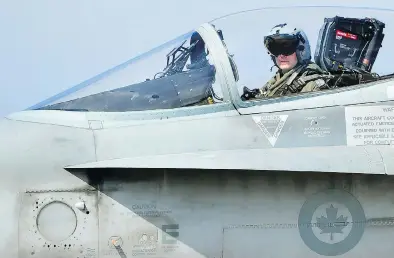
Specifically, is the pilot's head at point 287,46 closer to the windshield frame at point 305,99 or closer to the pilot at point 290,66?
the pilot at point 290,66

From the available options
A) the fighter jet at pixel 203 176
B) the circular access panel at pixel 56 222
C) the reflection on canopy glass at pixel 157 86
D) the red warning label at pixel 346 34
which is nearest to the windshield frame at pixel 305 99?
the fighter jet at pixel 203 176

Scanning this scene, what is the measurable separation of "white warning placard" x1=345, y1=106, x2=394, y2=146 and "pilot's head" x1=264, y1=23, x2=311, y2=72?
26.8 inches

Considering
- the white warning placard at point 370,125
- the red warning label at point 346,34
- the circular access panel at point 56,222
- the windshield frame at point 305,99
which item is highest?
the red warning label at point 346,34

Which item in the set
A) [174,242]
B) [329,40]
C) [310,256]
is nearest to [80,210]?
[174,242]

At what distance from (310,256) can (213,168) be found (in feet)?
3.40

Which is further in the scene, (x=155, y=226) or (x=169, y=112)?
(x=169, y=112)

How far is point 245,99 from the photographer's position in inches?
194

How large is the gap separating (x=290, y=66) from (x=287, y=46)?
187 millimetres

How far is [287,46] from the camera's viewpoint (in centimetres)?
528

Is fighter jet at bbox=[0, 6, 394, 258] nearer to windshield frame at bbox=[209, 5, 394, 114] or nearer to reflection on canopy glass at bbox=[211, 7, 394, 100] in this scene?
windshield frame at bbox=[209, 5, 394, 114]

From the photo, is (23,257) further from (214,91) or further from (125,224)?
(214,91)

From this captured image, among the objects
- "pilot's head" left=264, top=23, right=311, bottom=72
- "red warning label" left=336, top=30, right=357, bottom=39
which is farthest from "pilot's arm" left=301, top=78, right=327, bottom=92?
"red warning label" left=336, top=30, right=357, bottom=39

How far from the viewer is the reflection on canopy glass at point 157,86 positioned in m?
4.93

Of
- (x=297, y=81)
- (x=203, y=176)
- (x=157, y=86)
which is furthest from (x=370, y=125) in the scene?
(x=157, y=86)
